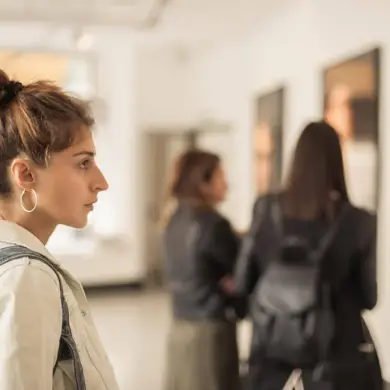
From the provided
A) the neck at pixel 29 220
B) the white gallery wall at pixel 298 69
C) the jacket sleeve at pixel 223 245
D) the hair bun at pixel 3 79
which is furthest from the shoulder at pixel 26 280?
the white gallery wall at pixel 298 69

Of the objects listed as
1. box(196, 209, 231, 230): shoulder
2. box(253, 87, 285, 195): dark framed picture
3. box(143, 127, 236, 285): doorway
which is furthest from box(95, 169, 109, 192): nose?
box(143, 127, 236, 285): doorway

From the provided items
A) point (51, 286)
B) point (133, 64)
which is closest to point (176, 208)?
point (51, 286)

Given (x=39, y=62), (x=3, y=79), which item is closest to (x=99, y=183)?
(x=3, y=79)

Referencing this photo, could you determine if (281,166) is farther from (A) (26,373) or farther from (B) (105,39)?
(A) (26,373)

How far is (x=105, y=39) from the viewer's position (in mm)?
6770

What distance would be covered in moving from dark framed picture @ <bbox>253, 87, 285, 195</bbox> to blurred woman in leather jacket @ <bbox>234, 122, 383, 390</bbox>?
9.09 feet

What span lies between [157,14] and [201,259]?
2.58m

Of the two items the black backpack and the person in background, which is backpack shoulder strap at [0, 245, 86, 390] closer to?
the person in background

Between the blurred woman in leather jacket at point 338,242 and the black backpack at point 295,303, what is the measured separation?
3 cm

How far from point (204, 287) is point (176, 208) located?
0.40m

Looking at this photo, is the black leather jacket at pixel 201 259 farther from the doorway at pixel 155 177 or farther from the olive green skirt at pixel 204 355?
the doorway at pixel 155 177

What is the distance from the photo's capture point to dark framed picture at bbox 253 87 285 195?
526 centimetres

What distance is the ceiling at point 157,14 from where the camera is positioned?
14.9ft

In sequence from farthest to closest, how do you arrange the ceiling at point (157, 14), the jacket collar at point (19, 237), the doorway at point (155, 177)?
1. the doorway at point (155, 177)
2. the ceiling at point (157, 14)
3. the jacket collar at point (19, 237)
